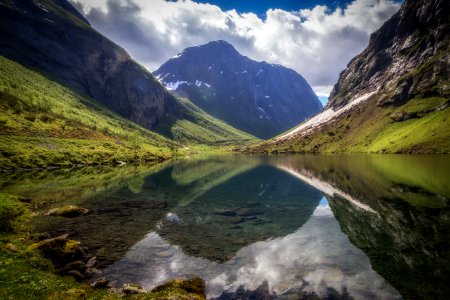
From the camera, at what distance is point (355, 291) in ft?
71.7

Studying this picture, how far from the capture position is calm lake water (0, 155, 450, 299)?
23375 millimetres

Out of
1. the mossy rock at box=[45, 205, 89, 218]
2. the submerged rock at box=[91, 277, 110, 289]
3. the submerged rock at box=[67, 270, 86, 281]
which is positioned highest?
the submerged rock at box=[91, 277, 110, 289]

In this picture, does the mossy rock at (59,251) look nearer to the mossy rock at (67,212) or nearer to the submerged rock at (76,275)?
the submerged rock at (76,275)

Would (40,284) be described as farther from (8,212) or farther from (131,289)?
(8,212)

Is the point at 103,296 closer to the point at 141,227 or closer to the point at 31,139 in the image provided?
the point at 141,227

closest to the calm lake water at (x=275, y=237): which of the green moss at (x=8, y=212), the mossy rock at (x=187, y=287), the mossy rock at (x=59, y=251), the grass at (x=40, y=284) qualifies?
A: the mossy rock at (x=187, y=287)

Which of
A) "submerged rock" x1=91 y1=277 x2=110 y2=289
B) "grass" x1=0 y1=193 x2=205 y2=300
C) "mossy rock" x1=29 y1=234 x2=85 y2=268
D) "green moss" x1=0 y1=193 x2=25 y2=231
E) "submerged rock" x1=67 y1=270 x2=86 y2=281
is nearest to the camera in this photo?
"grass" x1=0 y1=193 x2=205 y2=300

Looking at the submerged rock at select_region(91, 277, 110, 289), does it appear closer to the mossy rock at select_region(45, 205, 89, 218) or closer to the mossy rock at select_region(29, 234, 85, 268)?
the mossy rock at select_region(29, 234, 85, 268)

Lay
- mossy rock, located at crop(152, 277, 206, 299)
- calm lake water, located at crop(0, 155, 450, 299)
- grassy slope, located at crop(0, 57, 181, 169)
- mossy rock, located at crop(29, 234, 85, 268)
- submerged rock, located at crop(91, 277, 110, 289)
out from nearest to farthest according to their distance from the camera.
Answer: mossy rock, located at crop(152, 277, 206, 299), submerged rock, located at crop(91, 277, 110, 289), calm lake water, located at crop(0, 155, 450, 299), mossy rock, located at crop(29, 234, 85, 268), grassy slope, located at crop(0, 57, 181, 169)

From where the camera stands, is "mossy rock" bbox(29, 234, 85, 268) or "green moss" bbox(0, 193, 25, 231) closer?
"mossy rock" bbox(29, 234, 85, 268)

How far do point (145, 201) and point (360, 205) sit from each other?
123 feet

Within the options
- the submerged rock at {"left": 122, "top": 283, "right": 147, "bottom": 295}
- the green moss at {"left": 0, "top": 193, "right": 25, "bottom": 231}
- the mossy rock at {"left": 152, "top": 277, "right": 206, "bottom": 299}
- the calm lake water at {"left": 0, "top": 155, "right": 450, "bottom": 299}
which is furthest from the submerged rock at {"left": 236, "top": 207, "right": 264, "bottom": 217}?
the green moss at {"left": 0, "top": 193, "right": 25, "bottom": 231}

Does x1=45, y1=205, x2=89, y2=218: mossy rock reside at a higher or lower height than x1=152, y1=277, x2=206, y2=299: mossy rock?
lower

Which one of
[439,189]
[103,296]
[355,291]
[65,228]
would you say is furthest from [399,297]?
[439,189]
